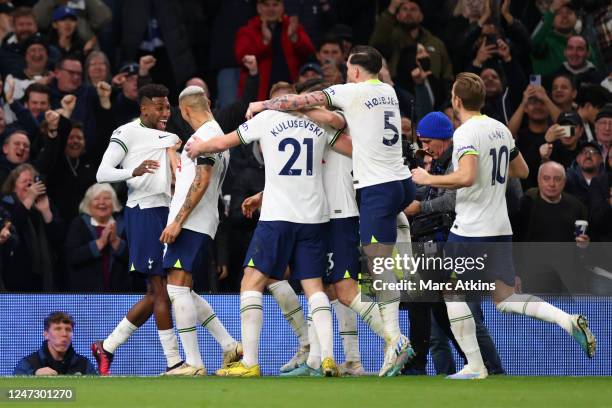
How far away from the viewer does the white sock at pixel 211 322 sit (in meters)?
12.8

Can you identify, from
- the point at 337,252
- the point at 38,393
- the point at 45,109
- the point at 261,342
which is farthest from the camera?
the point at 45,109

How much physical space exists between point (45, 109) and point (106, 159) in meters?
4.15

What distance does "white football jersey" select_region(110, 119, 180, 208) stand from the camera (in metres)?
13.2

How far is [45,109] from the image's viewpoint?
55.8ft

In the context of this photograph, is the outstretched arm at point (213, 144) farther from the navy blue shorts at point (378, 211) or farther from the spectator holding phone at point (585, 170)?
the spectator holding phone at point (585, 170)

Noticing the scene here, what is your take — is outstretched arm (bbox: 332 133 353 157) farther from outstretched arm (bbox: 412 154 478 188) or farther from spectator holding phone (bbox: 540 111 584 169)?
spectator holding phone (bbox: 540 111 584 169)

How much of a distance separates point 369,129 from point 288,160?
71cm

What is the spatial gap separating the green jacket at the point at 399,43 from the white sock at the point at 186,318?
6.66 m

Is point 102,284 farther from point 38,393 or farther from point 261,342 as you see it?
point 38,393

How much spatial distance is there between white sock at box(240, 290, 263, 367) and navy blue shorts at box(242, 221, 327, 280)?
0.23 metres

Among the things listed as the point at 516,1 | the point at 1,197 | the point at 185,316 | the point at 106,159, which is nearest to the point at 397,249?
the point at 185,316

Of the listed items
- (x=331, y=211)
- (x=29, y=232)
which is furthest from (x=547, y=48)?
(x=331, y=211)

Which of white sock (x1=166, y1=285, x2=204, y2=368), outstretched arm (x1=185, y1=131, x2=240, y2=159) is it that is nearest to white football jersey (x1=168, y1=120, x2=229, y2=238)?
outstretched arm (x1=185, y1=131, x2=240, y2=159)

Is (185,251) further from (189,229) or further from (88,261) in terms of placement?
A: (88,261)
